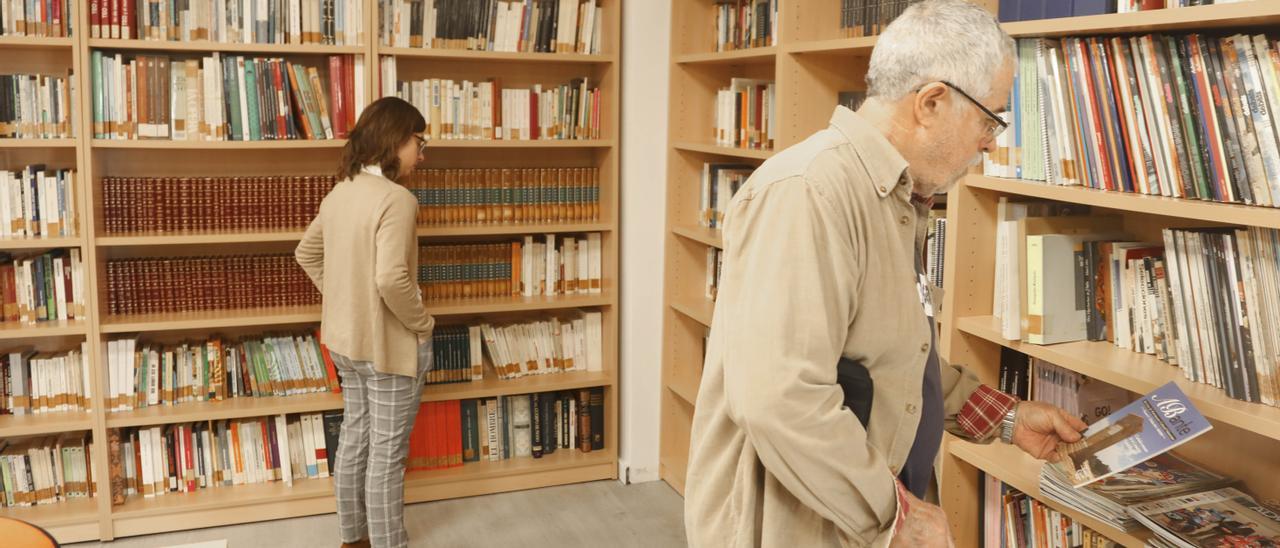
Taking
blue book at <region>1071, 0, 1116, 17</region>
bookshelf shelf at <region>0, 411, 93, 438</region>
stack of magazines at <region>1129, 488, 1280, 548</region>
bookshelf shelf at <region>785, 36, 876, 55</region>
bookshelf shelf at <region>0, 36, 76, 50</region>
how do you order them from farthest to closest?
bookshelf shelf at <region>0, 411, 93, 438</region> < bookshelf shelf at <region>0, 36, 76, 50</region> < bookshelf shelf at <region>785, 36, 876, 55</region> < blue book at <region>1071, 0, 1116, 17</region> < stack of magazines at <region>1129, 488, 1280, 548</region>

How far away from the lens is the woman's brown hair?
3.19 metres

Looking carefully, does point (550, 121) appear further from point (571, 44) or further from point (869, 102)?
point (869, 102)

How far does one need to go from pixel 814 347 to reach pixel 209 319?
9.60 feet

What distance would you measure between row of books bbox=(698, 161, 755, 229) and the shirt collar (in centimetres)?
224

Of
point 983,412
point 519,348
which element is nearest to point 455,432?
point 519,348

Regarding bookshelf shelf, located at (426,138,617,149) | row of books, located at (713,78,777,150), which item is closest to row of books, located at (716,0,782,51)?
row of books, located at (713,78,777,150)

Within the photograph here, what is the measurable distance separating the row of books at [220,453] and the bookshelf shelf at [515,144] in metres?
1.12

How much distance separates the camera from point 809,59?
10.6 feet

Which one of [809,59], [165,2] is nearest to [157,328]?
[165,2]

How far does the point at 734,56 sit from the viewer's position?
3559 millimetres

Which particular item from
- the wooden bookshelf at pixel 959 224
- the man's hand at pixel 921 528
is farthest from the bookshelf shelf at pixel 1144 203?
the man's hand at pixel 921 528

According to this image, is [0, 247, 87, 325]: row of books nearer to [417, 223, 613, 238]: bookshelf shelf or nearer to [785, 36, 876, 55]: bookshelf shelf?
[417, 223, 613, 238]: bookshelf shelf

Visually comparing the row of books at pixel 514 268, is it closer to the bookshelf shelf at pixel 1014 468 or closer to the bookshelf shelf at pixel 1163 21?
the bookshelf shelf at pixel 1014 468

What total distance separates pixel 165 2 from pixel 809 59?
7.19ft
